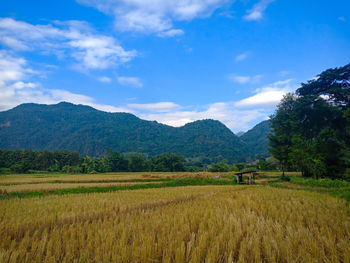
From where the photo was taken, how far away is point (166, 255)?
2771mm

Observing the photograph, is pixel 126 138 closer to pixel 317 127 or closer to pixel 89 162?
pixel 89 162

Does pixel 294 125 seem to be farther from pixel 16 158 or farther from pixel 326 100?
pixel 16 158

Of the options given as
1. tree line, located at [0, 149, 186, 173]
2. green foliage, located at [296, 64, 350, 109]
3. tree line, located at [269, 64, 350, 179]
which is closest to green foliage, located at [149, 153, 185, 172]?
tree line, located at [0, 149, 186, 173]

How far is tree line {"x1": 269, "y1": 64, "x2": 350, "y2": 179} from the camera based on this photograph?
25562 millimetres

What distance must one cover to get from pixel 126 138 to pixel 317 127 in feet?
518

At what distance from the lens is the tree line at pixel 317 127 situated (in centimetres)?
2556

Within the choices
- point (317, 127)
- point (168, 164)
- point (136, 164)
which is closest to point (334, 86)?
point (317, 127)

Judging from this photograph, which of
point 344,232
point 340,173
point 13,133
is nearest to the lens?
point 344,232

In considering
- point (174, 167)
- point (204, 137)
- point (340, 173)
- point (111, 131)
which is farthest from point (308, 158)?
point (111, 131)

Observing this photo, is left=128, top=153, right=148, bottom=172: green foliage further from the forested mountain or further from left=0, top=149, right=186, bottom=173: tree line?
the forested mountain

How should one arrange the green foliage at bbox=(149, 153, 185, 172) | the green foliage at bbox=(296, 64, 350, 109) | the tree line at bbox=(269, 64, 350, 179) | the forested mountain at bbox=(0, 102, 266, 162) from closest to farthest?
the tree line at bbox=(269, 64, 350, 179) → the green foliage at bbox=(296, 64, 350, 109) → the green foliage at bbox=(149, 153, 185, 172) → the forested mountain at bbox=(0, 102, 266, 162)

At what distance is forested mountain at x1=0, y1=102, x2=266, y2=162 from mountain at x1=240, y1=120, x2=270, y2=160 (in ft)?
4.06

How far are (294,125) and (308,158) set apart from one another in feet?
33.1

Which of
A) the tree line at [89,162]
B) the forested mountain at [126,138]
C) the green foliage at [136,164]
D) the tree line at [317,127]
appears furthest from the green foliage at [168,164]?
the forested mountain at [126,138]
